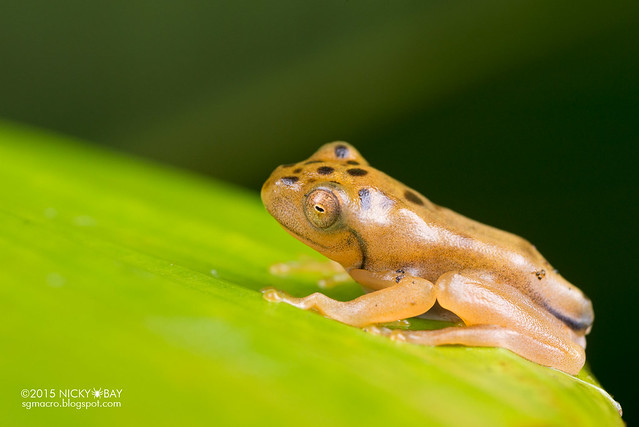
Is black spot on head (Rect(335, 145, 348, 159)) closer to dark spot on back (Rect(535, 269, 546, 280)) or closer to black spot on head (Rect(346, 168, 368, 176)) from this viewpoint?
black spot on head (Rect(346, 168, 368, 176))

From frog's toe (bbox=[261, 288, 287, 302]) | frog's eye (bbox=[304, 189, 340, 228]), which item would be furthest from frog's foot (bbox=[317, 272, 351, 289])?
frog's toe (bbox=[261, 288, 287, 302])

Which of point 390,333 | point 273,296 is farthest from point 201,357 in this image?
point 390,333

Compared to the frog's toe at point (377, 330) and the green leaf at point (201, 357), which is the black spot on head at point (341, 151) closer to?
the green leaf at point (201, 357)

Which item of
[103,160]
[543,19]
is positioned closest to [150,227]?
[103,160]

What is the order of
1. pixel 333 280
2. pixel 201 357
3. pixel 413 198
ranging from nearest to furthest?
pixel 201 357 < pixel 413 198 < pixel 333 280

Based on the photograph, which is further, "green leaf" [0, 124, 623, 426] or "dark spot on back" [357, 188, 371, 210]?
"dark spot on back" [357, 188, 371, 210]

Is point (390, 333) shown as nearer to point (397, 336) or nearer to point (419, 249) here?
point (397, 336)
